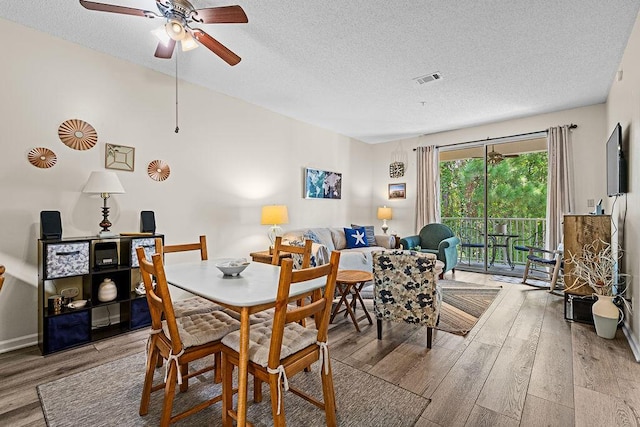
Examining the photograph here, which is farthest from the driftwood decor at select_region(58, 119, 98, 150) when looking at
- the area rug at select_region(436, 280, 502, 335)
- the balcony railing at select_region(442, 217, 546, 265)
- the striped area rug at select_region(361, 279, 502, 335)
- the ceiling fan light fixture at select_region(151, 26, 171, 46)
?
the balcony railing at select_region(442, 217, 546, 265)

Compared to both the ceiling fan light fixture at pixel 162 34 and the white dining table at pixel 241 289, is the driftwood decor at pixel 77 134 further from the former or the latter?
the white dining table at pixel 241 289

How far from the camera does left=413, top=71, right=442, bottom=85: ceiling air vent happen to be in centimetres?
335

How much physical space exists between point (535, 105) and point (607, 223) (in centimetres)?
207

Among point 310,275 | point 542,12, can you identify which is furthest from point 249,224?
point 542,12

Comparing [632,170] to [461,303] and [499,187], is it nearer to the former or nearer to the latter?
[461,303]

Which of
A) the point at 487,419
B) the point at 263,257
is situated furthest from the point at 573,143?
the point at 263,257

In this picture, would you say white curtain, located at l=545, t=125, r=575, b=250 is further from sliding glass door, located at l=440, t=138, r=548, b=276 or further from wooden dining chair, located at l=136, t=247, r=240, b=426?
wooden dining chair, located at l=136, t=247, r=240, b=426

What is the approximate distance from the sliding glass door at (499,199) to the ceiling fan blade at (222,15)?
16.0 ft

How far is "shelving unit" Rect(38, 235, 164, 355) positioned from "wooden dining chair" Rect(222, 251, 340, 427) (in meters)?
1.81

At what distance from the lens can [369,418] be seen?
169 cm

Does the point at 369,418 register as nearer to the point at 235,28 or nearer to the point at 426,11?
the point at 426,11

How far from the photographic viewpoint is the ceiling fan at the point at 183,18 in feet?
6.15

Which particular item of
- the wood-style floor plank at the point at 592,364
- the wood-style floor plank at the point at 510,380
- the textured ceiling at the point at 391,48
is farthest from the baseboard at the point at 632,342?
the textured ceiling at the point at 391,48

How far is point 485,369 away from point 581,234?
6.70 ft
